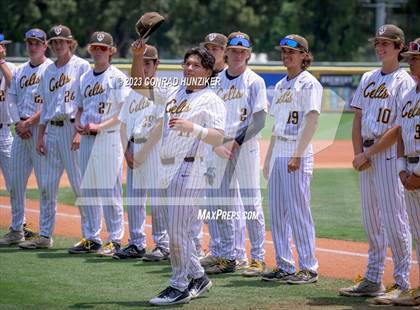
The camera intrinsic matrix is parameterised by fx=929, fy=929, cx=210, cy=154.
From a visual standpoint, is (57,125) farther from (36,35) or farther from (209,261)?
(209,261)

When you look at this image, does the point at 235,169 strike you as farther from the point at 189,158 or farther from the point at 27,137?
the point at 27,137

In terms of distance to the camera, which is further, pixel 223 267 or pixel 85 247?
pixel 85 247

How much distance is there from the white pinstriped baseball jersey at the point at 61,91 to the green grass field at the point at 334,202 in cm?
354

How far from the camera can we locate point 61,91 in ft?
33.8

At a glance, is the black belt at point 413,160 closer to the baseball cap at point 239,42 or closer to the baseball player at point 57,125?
the baseball cap at point 239,42

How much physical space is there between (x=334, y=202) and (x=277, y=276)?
6151 mm

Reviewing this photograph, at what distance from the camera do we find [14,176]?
10.8 metres

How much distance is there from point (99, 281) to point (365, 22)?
40.6m

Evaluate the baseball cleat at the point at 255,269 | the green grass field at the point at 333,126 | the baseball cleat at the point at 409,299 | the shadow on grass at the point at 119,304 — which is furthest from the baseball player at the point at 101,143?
the green grass field at the point at 333,126

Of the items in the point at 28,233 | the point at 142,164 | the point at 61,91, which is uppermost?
the point at 61,91

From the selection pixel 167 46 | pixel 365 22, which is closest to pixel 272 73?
pixel 365 22

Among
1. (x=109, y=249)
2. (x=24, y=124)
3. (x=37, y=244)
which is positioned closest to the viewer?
(x=109, y=249)

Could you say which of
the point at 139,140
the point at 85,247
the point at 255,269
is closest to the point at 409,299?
the point at 255,269

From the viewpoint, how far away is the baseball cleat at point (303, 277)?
333 inches
